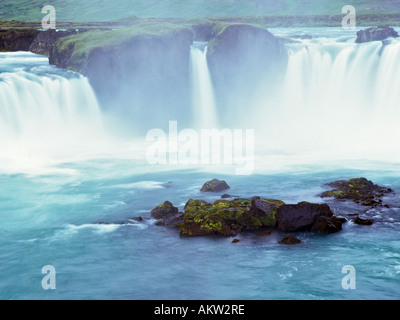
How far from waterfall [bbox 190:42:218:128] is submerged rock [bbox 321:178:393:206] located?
932 inches

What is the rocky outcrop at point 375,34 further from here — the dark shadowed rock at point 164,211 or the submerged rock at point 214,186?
the dark shadowed rock at point 164,211

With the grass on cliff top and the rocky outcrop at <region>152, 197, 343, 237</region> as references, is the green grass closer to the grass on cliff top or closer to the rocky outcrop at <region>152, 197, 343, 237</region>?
the grass on cliff top

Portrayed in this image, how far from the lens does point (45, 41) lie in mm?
61219

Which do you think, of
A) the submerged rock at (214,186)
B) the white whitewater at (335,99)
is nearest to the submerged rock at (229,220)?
the submerged rock at (214,186)

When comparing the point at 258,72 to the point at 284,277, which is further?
the point at 258,72

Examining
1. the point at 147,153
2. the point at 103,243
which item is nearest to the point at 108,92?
the point at 147,153

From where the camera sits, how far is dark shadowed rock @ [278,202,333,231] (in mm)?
21328

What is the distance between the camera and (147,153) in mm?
39812

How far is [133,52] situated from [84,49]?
4.27 meters

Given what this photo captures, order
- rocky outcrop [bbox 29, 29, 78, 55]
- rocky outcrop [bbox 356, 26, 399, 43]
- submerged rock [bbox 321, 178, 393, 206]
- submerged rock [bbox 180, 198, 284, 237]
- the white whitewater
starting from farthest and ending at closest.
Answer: rocky outcrop [bbox 29, 29, 78, 55] < rocky outcrop [bbox 356, 26, 399, 43] < the white whitewater < submerged rock [bbox 321, 178, 393, 206] < submerged rock [bbox 180, 198, 284, 237]

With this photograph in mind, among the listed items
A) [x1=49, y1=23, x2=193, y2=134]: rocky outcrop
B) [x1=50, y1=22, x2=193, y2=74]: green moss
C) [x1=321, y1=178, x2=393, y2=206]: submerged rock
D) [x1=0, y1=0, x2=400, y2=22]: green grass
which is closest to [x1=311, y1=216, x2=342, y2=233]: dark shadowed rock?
[x1=321, y1=178, x2=393, y2=206]: submerged rock

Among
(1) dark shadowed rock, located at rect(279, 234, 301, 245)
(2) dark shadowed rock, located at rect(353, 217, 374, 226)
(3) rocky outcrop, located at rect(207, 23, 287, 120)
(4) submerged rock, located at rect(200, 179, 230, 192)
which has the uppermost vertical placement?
(3) rocky outcrop, located at rect(207, 23, 287, 120)
